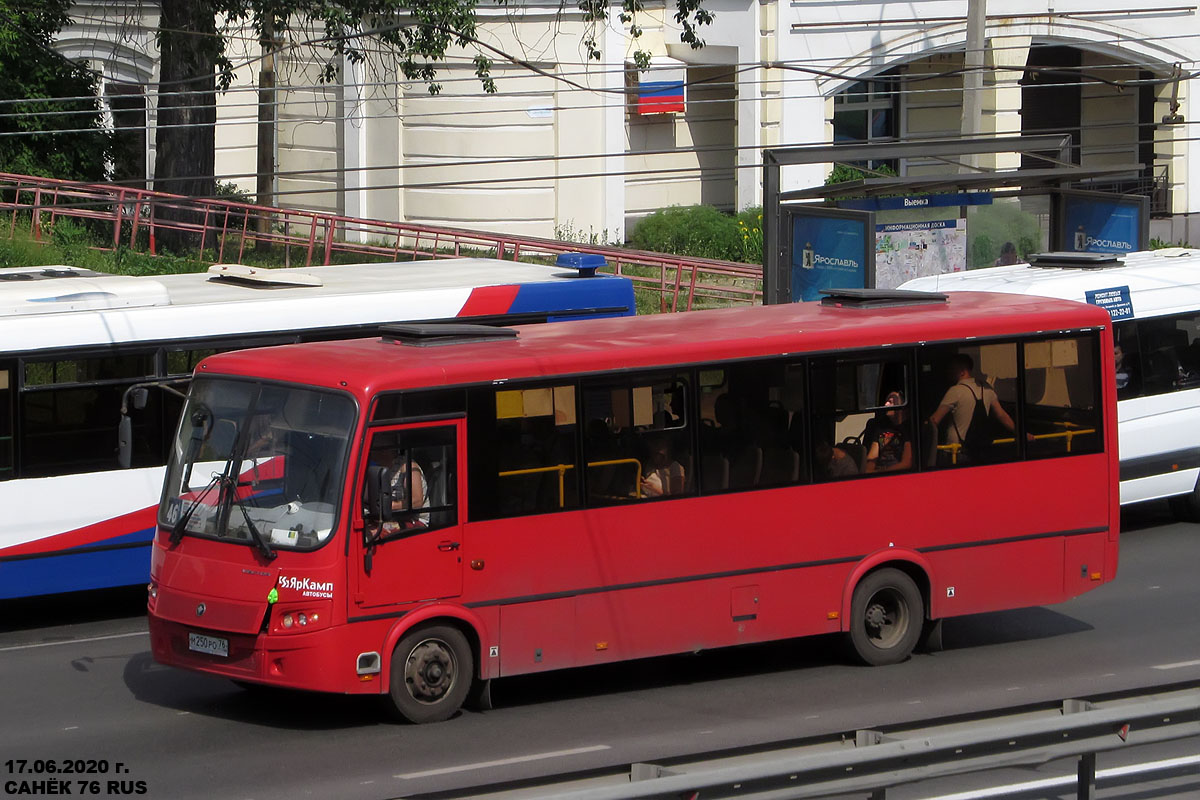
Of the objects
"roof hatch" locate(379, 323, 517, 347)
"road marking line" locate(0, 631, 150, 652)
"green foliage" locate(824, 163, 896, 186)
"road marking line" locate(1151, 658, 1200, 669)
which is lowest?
"road marking line" locate(0, 631, 150, 652)

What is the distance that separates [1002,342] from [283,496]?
18.4ft

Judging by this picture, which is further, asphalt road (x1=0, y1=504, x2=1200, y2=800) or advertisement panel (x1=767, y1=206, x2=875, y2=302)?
advertisement panel (x1=767, y1=206, x2=875, y2=302)

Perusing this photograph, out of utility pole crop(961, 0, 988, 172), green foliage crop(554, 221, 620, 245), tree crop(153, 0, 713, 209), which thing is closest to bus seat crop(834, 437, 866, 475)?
tree crop(153, 0, 713, 209)

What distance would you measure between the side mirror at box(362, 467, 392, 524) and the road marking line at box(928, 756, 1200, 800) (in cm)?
375

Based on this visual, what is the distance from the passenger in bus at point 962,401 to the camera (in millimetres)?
12680

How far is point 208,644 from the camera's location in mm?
10797

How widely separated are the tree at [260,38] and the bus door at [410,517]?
11.3m

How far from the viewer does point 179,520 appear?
11.0m

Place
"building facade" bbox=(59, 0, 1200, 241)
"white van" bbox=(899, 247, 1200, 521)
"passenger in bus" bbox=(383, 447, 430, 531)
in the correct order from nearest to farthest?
1. "passenger in bus" bbox=(383, 447, 430, 531)
2. "white van" bbox=(899, 247, 1200, 521)
3. "building facade" bbox=(59, 0, 1200, 241)

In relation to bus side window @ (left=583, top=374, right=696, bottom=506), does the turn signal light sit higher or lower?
lower

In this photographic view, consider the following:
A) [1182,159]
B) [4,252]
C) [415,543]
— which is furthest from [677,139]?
[415,543]

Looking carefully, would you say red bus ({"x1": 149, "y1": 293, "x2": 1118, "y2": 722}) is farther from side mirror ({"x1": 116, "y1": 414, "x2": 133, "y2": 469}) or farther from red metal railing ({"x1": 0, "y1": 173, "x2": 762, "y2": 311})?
red metal railing ({"x1": 0, "y1": 173, "x2": 762, "y2": 311})

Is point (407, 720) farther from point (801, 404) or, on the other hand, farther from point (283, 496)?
point (801, 404)

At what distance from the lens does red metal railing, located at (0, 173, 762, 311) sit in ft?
94.7
